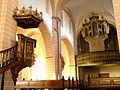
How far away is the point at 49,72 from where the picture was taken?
1082cm

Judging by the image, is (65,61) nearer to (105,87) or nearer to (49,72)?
(49,72)

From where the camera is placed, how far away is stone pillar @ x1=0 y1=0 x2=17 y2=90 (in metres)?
6.12

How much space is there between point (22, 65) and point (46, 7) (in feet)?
20.8

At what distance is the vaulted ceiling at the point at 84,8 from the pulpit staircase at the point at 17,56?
10.4 meters

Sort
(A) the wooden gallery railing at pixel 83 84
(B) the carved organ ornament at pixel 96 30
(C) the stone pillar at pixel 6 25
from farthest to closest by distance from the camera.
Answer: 1. (B) the carved organ ornament at pixel 96 30
2. (A) the wooden gallery railing at pixel 83 84
3. (C) the stone pillar at pixel 6 25

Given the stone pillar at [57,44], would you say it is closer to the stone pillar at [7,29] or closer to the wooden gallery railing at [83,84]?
the wooden gallery railing at [83,84]

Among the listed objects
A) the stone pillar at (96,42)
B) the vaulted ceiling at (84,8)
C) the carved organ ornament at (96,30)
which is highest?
the vaulted ceiling at (84,8)

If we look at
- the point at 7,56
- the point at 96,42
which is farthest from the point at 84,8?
the point at 7,56

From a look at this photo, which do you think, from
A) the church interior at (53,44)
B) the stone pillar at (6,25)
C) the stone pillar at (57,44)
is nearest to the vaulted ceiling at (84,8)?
the church interior at (53,44)

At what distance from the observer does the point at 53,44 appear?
441 inches

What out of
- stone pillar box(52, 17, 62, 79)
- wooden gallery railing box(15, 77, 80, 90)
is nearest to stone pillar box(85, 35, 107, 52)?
stone pillar box(52, 17, 62, 79)

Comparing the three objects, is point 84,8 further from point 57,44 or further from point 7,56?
point 7,56

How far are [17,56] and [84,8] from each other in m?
12.4

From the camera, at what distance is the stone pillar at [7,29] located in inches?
241
